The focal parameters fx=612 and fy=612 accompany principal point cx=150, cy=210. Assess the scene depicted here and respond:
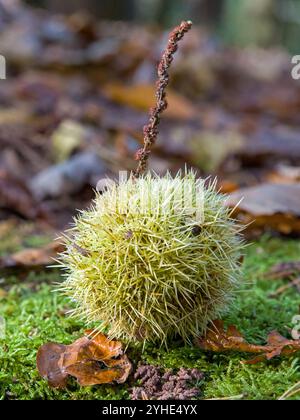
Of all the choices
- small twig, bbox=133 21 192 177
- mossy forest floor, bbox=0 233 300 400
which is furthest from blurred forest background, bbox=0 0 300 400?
small twig, bbox=133 21 192 177

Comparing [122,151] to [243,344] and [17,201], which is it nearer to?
[17,201]

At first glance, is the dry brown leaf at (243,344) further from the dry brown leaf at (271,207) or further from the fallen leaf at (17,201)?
the fallen leaf at (17,201)

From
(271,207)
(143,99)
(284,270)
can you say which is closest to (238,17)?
(143,99)

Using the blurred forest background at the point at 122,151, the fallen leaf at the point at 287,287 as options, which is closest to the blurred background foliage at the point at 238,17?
the blurred forest background at the point at 122,151

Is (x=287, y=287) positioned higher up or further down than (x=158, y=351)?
higher up

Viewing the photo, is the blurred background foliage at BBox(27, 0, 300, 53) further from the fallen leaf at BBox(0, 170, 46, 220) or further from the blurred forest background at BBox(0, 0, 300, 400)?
the fallen leaf at BBox(0, 170, 46, 220)
